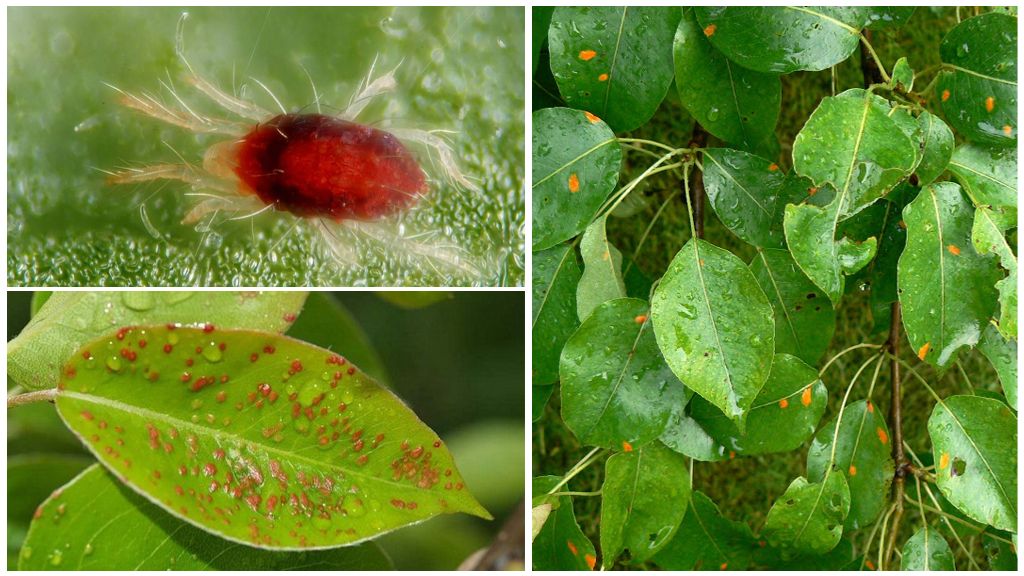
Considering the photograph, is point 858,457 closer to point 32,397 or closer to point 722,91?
point 722,91

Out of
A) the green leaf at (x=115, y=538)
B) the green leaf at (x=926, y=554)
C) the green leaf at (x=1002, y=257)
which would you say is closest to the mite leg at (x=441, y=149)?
the green leaf at (x=115, y=538)

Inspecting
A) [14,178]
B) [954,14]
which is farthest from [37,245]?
[954,14]

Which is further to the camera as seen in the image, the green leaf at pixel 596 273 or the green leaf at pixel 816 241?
the green leaf at pixel 596 273

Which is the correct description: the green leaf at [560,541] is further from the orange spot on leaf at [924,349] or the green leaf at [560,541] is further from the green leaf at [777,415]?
the orange spot on leaf at [924,349]

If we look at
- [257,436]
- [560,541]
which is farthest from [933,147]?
[257,436]

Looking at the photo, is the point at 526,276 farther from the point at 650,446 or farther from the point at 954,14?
the point at 954,14

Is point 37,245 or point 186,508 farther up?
point 37,245
